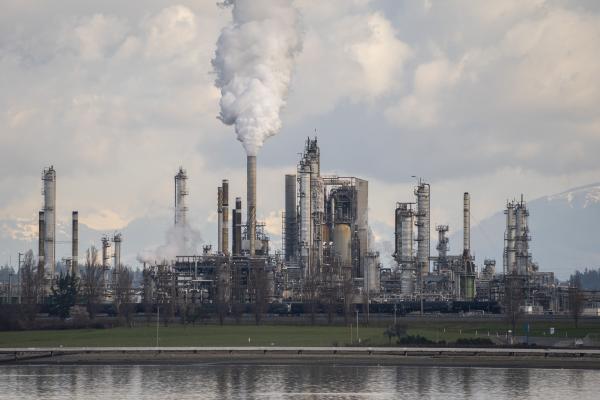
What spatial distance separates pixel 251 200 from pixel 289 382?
297 ft

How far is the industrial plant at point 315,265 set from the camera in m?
166

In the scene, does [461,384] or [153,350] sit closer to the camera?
[461,384]

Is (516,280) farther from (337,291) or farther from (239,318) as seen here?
(239,318)

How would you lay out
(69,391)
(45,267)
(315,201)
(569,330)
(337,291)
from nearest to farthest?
(69,391) → (569,330) → (337,291) → (315,201) → (45,267)

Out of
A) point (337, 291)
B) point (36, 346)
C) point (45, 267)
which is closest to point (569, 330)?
point (337, 291)

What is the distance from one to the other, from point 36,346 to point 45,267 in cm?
8326

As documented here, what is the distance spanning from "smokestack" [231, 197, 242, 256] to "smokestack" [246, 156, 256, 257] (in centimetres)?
383

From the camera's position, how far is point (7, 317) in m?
139

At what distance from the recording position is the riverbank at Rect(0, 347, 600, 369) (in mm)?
88250

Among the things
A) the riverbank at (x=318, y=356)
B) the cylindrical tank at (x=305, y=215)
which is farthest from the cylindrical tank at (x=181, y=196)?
the riverbank at (x=318, y=356)

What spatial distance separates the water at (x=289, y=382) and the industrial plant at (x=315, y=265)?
70.3 meters

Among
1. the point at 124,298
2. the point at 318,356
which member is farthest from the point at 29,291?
the point at 318,356

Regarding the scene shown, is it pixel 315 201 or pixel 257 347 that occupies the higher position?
pixel 315 201

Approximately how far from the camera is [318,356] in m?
92.5
